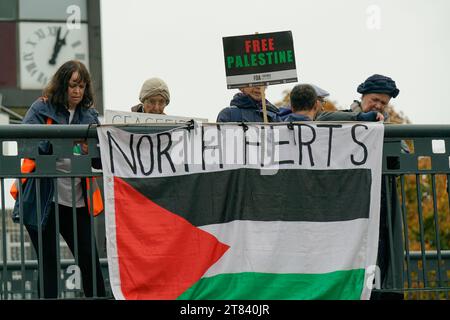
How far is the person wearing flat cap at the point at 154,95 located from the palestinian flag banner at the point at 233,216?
117cm

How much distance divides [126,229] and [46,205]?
0.55 m

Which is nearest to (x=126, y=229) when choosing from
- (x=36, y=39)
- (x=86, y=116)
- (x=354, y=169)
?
(x=86, y=116)

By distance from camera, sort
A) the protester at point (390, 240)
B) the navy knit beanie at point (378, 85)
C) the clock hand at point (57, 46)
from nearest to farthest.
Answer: the protester at point (390, 240), the navy knit beanie at point (378, 85), the clock hand at point (57, 46)

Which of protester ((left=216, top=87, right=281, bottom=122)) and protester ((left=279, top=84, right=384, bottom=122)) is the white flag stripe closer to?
protester ((left=279, top=84, right=384, bottom=122))

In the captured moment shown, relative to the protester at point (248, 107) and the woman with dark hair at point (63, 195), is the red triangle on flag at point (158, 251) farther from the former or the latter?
the protester at point (248, 107)

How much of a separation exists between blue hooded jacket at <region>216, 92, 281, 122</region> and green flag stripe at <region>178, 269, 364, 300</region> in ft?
5.54

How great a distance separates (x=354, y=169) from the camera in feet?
27.9

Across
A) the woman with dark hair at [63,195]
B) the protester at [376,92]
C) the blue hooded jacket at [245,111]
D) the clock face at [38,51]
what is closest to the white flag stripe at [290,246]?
the woman with dark hair at [63,195]

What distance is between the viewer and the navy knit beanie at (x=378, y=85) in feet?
30.8

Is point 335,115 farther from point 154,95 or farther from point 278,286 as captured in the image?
point 278,286
